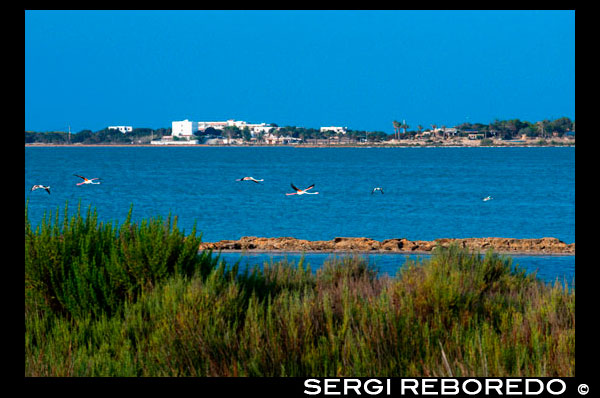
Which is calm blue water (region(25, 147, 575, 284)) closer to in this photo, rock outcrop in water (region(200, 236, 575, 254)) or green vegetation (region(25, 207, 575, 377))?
rock outcrop in water (region(200, 236, 575, 254))

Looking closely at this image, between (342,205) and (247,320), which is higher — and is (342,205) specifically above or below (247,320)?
below

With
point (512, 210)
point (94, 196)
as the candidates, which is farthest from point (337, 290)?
point (94, 196)

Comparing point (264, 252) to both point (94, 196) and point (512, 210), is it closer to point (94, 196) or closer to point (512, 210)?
point (512, 210)

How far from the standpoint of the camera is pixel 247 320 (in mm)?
6770

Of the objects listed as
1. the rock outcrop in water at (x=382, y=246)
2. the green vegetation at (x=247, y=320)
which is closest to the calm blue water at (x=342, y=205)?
the rock outcrop in water at (x=382, y=246)

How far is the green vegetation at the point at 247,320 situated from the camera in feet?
20.1

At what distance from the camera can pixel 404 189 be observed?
64.9 metres

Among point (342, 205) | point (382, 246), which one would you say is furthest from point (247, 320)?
point (342, 205)

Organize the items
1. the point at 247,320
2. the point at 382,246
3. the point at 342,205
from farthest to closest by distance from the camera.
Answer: the point at 342,205 < the point at 382,246 < the point at 247,320

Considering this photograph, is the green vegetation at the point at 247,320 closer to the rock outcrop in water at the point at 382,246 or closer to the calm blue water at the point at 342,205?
the rock outcrop in water at the point at 382,246

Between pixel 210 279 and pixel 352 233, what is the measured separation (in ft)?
89.4

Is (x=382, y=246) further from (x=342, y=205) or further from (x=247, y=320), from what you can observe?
(x=342, y=205)

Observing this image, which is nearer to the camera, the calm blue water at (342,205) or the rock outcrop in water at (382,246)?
the rock outcrop in water at (382,246)

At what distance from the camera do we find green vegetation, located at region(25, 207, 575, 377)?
241 inches
